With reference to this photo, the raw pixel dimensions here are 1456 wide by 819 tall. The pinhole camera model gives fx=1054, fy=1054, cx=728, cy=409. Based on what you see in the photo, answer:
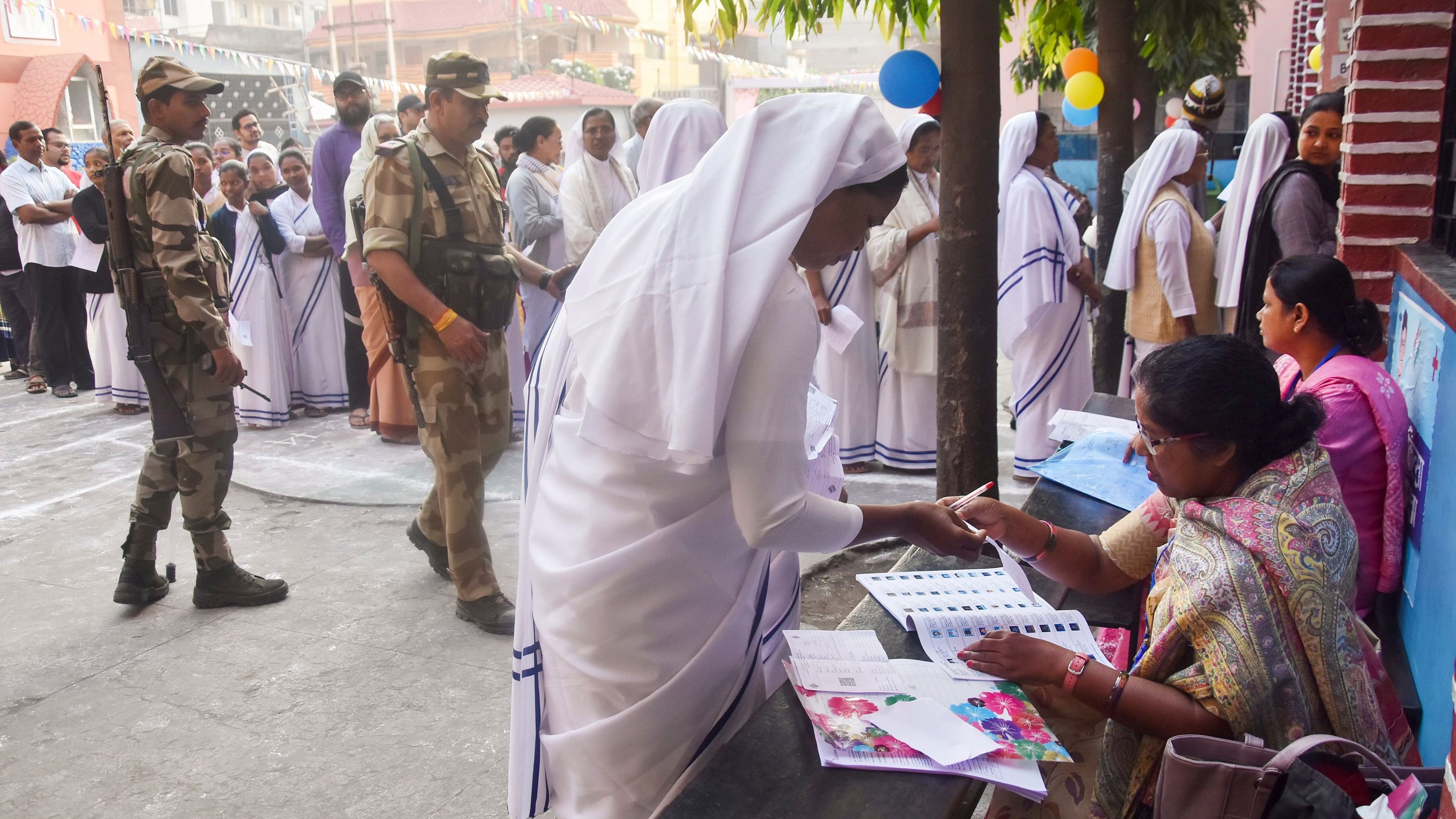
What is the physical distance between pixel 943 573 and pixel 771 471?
900 mm

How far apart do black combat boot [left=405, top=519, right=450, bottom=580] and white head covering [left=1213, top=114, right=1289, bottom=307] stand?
149 inches

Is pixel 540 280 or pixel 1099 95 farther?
pixel 1099 95

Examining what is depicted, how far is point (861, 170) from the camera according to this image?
1.74 metres

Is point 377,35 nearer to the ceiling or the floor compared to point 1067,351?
nearer to the ceiling

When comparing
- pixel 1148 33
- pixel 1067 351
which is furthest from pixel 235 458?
pixel 1148 33

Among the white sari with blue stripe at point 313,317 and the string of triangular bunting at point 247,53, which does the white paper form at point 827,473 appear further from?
the string of triangular bunting at point 247,53

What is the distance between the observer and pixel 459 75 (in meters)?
3.67

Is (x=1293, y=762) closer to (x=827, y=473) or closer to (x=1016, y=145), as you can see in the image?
(x=827, y=473)

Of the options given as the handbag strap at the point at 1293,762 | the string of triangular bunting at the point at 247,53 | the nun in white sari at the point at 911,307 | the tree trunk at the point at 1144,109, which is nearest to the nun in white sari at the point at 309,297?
the string of triangular bunting at the point at 247,53

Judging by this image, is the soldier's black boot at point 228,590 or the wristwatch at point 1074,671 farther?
the soldier's black boot at point 228,590

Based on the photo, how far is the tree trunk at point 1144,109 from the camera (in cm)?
902

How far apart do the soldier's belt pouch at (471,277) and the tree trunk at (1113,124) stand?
12.8 ft

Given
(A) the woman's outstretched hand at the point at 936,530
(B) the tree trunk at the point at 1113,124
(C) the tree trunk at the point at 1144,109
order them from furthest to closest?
(C) the tree trunk at the point at 1144,109 < (B) the tree trunk at the point at 1113,124 < (A) the woman's outstretched hand at the point at 936,530

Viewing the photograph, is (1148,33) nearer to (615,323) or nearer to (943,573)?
(943,573)
